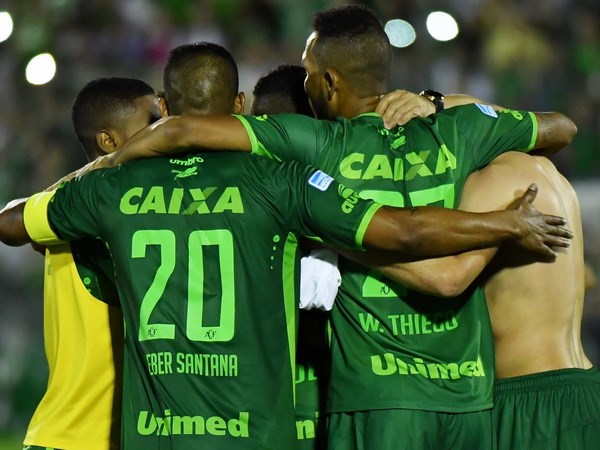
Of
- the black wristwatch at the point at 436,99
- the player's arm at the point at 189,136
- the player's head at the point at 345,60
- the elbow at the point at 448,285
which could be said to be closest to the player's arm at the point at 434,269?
the elbow at the point at 448,285

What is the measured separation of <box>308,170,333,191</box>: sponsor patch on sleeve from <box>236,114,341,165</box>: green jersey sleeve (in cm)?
18

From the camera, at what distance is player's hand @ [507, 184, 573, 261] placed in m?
3.47

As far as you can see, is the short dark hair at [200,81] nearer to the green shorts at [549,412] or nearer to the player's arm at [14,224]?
the player's arm at [14,224]

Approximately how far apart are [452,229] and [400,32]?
7215mm

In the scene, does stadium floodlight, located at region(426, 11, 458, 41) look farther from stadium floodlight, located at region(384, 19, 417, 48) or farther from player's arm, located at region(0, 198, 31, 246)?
player's arm, located at region(0, 198, 31, 246)

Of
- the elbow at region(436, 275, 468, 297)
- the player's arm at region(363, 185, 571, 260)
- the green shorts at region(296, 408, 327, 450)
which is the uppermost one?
the player's arm at region(363, 185, 571, 260)

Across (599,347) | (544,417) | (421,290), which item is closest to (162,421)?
(421,290)

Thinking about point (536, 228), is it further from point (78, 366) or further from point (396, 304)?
point (78, 366)

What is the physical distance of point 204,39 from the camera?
10.6 metres

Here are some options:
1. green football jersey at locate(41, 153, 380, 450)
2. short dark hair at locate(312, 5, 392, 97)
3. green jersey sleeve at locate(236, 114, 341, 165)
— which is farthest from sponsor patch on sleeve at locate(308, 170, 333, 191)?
short dark hair at locate(312, 5, 392, 97)

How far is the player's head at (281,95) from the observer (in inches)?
179

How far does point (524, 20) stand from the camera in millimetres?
10398

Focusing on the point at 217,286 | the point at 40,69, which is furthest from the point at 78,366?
the point at 40,69

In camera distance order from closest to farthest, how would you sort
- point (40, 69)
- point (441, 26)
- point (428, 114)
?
point (428, 114) → point (441, 26) → point (40, 69)
